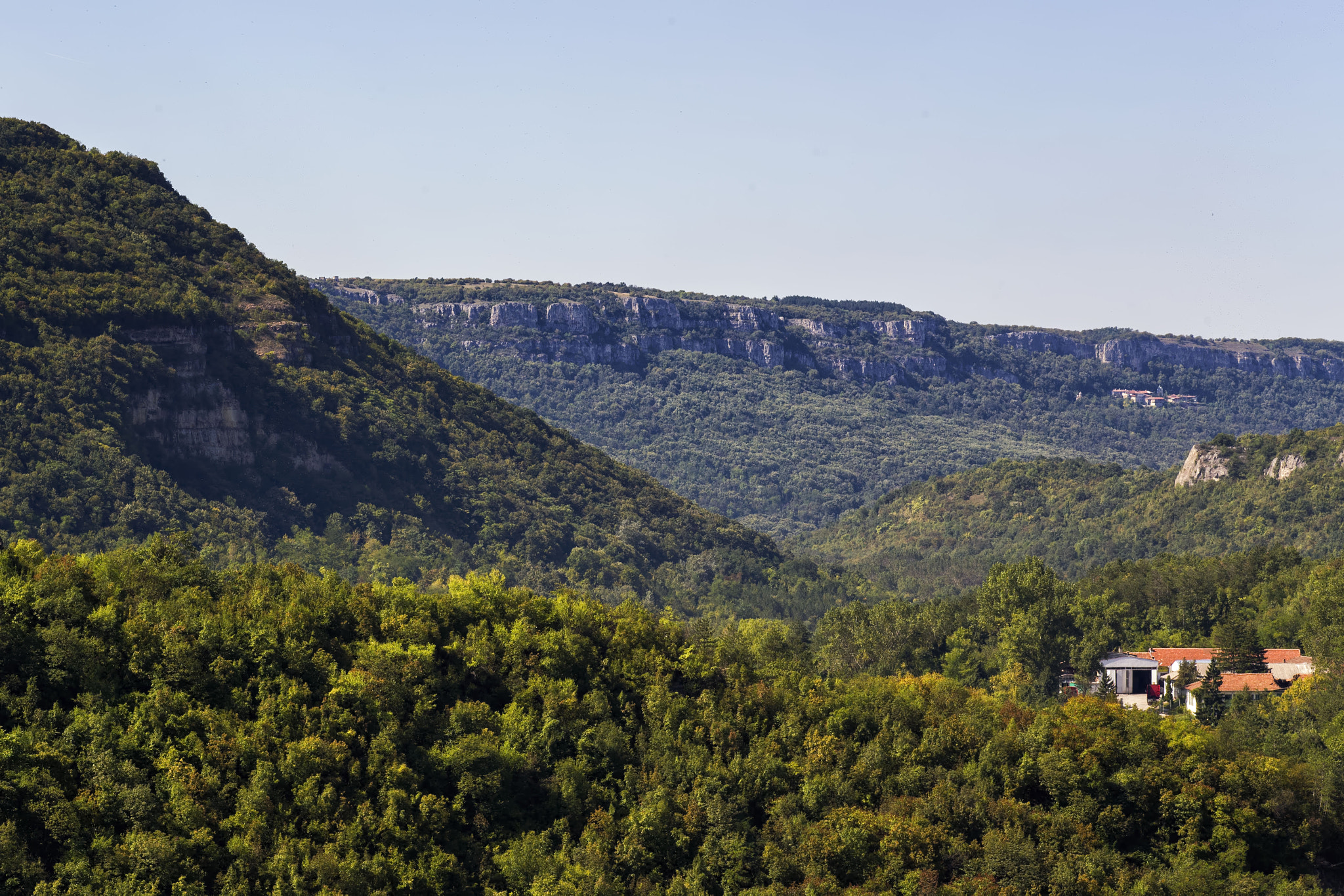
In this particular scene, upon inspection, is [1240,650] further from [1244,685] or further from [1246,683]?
[1244,685]

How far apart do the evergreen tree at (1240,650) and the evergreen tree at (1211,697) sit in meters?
2.10

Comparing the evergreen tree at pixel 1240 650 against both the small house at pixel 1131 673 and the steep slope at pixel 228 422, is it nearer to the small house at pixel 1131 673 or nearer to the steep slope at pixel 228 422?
the small house at pixel 1131 673

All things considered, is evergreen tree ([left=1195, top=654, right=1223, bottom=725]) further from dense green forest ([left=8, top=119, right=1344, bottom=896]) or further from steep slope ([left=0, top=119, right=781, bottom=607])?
steep slope ([left=0, top=119, right=781, bottom=607])

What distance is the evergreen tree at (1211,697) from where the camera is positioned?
7681 cm

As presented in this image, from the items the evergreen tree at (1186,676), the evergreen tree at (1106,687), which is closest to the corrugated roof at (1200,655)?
the evergreen tree at (1186,676)

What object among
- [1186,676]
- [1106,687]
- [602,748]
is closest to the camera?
[602,748]

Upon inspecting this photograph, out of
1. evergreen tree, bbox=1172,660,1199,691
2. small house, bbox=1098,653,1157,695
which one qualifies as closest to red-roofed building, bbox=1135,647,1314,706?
evergreen tree, bbox=1172,660,1199,691

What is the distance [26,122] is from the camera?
148 m

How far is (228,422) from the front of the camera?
143 meters

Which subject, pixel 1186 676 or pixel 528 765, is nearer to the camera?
pixel 528 765

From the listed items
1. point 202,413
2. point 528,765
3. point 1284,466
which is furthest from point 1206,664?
point 1284,466

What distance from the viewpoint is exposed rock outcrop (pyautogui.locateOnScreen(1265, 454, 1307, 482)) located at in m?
192

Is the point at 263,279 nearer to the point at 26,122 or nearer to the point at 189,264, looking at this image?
the point at 189,264

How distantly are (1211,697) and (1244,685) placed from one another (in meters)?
6.77
